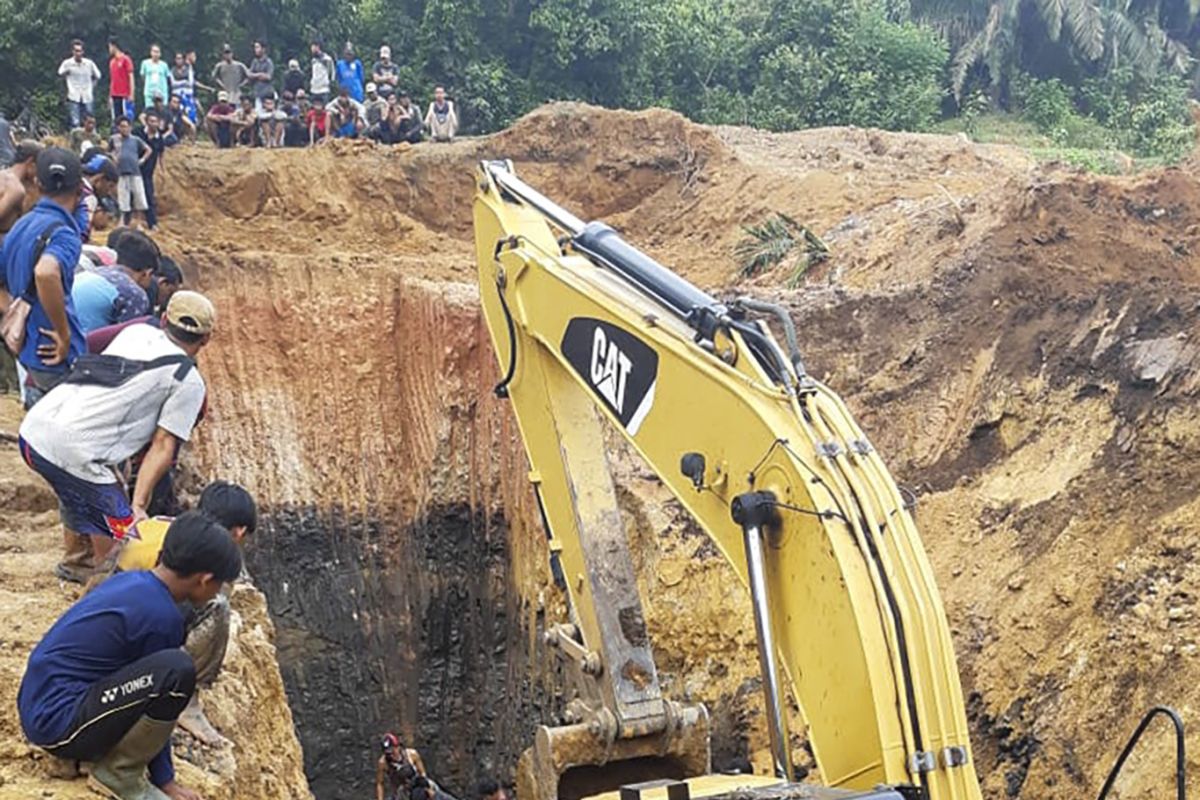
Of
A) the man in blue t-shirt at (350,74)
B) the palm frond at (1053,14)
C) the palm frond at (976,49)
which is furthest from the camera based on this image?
the palm frond at (976,49)

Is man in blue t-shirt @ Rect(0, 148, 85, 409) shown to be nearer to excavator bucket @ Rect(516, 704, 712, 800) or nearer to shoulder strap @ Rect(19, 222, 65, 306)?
shoulder strap @ Rect(19, 222, 65, 306)

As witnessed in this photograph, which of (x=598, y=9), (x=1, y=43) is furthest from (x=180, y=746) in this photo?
(x=598, y=9)

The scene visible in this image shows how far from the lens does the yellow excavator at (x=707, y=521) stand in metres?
3.21

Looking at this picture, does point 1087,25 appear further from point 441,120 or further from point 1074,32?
point 441,120

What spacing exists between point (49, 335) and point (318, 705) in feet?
21.3

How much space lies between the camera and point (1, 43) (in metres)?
18.0

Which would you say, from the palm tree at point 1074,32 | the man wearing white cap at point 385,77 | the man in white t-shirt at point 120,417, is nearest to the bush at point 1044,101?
the palm tree at point 1074,32

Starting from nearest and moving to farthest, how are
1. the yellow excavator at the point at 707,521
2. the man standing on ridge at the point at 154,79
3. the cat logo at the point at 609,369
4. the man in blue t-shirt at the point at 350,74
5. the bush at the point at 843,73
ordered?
the yellow excavator at the point at 707,521, the cat logo at the point at 609,369, the man standing on ridge at the point at 154,79, the man in blue t-shirt at the point at 350,74, the bush at the point at 843,73

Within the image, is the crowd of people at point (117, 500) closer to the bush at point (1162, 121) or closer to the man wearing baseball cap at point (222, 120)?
the man wearing baseball cap at point (222, 120)

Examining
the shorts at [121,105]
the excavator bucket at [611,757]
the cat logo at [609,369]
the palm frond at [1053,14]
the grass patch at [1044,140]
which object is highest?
the palm frond at [1053,14]

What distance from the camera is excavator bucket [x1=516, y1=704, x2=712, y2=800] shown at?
479 cm

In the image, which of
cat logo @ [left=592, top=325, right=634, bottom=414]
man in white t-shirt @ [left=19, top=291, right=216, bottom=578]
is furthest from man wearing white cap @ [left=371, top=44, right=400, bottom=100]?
cat logo @ [left=592, top=325, right=634, bottom=414]

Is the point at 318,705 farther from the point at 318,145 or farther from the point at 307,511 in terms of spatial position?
the point at 318,145

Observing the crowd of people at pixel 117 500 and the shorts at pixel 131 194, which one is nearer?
the crowd of people at pixel 117 500
